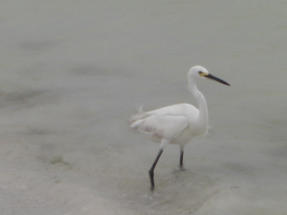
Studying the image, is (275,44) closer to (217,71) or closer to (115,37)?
(217,71)

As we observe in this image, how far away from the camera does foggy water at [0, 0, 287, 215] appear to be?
7.16m

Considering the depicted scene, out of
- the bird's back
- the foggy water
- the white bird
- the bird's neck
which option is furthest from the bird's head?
the foggy water

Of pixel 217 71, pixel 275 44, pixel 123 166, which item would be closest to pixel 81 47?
pixel 217 71

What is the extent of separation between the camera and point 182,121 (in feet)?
23.5

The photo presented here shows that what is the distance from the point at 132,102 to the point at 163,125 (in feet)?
8.71

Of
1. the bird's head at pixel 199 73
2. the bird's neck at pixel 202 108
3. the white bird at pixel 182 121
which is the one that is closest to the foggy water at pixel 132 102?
the white bird at pixel 182 121

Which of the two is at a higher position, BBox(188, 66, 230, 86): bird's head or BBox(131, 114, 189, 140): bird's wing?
BBox(188, 66, 230, 86): bird's head

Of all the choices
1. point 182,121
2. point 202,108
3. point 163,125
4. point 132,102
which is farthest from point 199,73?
point 132,102

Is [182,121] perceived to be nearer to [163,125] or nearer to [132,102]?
[163,125]

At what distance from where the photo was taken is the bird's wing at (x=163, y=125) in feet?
23.5

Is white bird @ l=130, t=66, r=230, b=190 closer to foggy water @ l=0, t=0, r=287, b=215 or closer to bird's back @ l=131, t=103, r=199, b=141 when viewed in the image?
bird's back @ l=131, t=103, r=199, b=141

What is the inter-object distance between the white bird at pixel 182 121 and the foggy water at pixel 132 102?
567mm

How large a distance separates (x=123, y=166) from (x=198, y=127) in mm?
→ 1189

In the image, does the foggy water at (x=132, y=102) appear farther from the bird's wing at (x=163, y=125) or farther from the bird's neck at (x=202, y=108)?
the bird's neck at (x=202, y=108)
